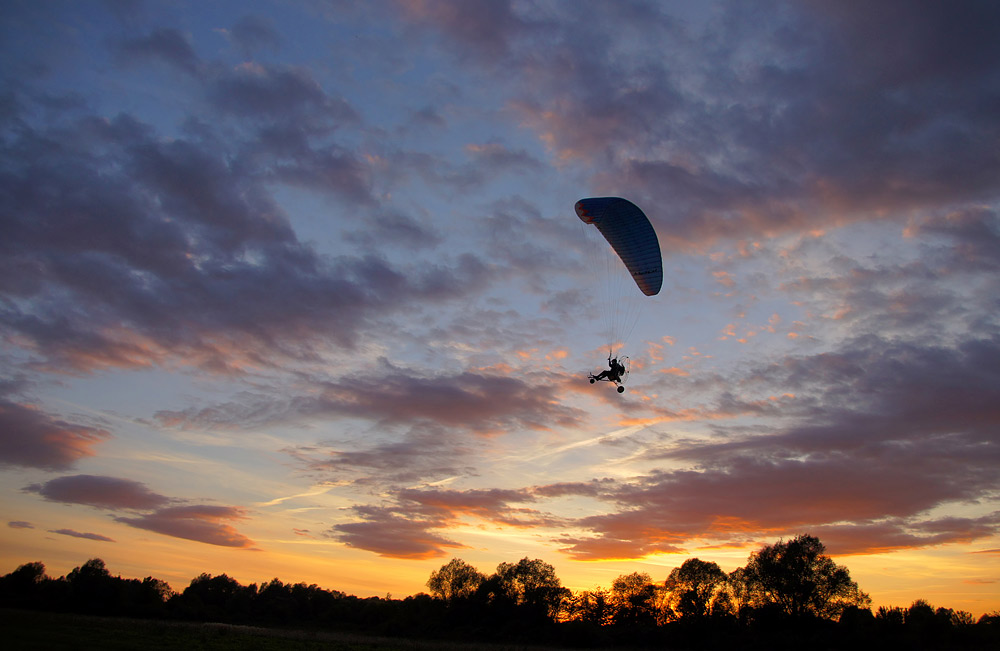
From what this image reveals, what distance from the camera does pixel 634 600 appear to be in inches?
3497

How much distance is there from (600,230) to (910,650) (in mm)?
55157

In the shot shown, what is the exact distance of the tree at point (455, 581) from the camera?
98750mm

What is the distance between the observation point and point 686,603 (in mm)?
83875

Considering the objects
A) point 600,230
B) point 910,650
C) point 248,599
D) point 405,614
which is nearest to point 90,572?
point 248,599

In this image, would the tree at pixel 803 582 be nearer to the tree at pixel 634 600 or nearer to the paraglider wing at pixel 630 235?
the tree at pixel 634 600

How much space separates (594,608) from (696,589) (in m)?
15.2

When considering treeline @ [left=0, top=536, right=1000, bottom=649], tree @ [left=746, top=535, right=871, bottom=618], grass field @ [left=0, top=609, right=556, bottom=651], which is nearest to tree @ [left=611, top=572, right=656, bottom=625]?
treeline @ [left=0, top=536, right=1000, bottom=649]

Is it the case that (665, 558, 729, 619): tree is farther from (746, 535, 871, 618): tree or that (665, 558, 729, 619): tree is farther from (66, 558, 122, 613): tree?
(66, 558, 122, 613): tree

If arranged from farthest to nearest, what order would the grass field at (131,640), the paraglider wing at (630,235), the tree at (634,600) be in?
the tree at (634,600) → the paraglider wing at (630,235) → the grass field at (131,640)

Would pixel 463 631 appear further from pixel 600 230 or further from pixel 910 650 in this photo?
pixel 600 230

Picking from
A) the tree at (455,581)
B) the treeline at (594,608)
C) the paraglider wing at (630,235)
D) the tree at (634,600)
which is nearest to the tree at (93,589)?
the treeline at (594,608)

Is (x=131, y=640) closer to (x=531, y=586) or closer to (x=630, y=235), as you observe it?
(x=630, y=235)

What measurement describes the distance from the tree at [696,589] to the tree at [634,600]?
2855 millimetres

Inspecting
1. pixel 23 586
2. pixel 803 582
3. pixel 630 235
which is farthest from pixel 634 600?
pixel 23 586
